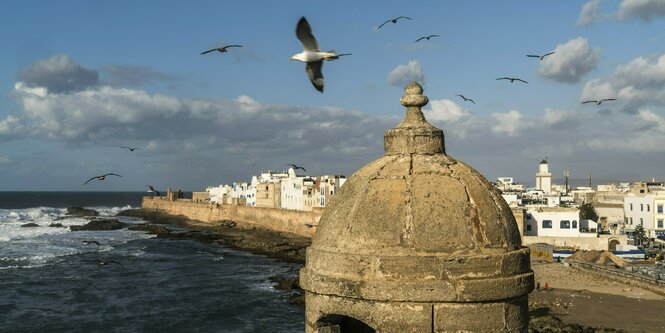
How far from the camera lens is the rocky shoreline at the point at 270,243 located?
92.7 feet

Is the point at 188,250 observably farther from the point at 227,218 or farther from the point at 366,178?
the point at 366,178

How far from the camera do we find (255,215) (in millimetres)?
88562

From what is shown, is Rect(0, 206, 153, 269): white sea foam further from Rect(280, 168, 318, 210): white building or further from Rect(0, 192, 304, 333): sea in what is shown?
Rect(280, 168, 318, 210): white building

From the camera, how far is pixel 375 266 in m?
4.72

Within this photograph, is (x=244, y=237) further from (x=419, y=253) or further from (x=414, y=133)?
(x=419, y=253)

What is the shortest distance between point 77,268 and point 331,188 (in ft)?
103

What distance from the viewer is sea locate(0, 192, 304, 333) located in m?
31.1

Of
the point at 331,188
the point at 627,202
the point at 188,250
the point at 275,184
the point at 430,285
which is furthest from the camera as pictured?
the point at 275,184

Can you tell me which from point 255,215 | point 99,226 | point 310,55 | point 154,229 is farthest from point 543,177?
point 310,55

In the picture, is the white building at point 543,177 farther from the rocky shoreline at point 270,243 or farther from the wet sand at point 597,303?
the wet sand at point 597,303

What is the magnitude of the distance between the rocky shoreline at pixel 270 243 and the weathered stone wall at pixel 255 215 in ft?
3.57

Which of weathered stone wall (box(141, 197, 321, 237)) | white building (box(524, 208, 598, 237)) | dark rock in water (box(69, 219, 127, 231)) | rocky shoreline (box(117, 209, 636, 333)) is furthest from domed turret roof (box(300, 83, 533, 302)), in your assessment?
dark rock in water (box(69, 219, 127, 231))

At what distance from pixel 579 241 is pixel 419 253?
52.8 meters

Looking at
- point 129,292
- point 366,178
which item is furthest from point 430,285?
point 129,292
